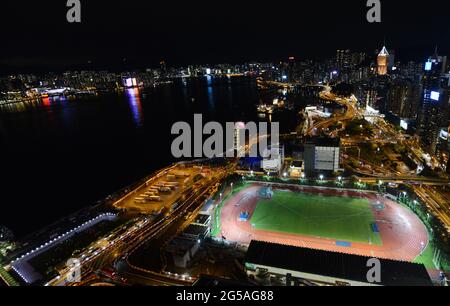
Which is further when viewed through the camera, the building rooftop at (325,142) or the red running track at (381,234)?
the building rooftop at (325,142)

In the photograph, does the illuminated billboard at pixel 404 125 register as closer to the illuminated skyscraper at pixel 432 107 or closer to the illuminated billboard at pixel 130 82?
the illuminated skyscraper at pixel 432 107

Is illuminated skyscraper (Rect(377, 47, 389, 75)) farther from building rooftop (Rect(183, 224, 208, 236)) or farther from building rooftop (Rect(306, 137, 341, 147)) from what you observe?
building rooftop (Rect(183, 224, 208, 236))

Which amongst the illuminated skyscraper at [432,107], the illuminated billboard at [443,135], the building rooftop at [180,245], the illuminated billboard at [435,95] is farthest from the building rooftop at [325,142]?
the illuminated billboard at [435,95]

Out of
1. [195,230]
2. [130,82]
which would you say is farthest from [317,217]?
[130,82]

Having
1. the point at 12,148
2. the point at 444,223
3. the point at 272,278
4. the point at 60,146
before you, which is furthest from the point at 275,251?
the point at 12,148

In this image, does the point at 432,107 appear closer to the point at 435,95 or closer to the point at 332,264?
the point at 435,95
